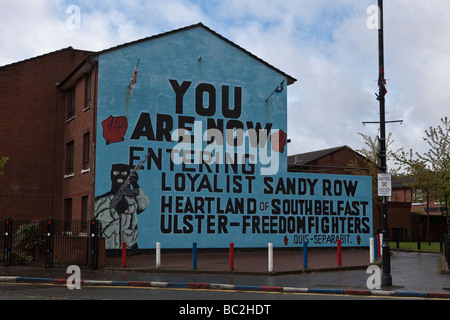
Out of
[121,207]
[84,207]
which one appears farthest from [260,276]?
[84,207]

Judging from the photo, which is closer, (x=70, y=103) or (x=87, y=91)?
(x=87, y=91)

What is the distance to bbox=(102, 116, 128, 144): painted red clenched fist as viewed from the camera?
25641mm

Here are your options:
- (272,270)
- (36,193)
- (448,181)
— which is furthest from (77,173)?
(448,181)

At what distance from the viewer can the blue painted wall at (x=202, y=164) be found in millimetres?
25703

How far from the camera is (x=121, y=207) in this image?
82.7 ft

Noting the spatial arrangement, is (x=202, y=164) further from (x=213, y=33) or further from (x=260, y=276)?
(x=260, y=276)

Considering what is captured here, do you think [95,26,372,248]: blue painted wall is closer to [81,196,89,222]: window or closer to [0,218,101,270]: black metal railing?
[81,196,89,222]: window

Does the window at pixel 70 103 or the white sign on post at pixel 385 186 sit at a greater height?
the window at pixel 70 103

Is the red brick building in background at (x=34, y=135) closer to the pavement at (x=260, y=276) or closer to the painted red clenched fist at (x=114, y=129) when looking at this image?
the painted red clenched fist at (x=114, y=129)

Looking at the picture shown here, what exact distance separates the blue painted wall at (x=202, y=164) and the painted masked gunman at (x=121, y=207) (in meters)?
0.05

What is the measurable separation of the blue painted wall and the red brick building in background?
451cm

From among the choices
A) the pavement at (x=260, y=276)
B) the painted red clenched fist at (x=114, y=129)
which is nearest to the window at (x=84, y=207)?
the painted red clenched fist at (x=114, y=129)

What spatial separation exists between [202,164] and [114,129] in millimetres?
4695

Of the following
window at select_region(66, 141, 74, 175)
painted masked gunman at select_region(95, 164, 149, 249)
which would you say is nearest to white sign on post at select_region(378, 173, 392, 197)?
painted masked gunman at select_region(95, 164, 149, 249)
